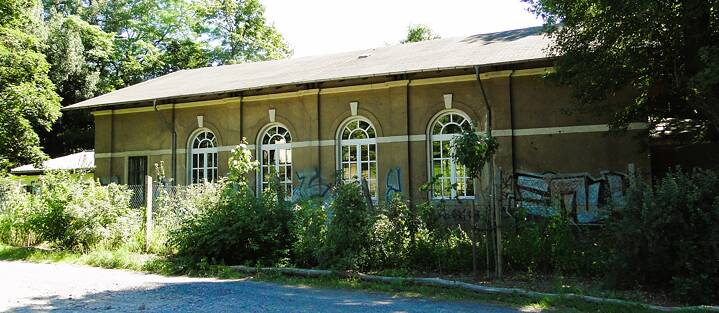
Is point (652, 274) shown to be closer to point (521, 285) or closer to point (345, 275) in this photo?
point (521, 285)

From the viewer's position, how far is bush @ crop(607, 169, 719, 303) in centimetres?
750

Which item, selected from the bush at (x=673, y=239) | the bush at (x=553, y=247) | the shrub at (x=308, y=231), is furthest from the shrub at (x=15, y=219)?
the bush at (x=673, y=239)

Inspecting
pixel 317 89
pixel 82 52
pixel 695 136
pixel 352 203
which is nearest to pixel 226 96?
pixel 317 89

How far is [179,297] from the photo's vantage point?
27.6ft

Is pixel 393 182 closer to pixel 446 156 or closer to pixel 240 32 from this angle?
pixel 446 156

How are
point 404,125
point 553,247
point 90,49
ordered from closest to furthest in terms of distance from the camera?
1. point 553,247
2. point 404,125
3. point 90,49

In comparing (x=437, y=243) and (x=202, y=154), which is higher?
(x=202, y=154)

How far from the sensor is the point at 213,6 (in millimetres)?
39000

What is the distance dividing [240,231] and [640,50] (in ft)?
26.0

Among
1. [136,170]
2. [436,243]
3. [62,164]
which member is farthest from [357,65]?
[62,164]

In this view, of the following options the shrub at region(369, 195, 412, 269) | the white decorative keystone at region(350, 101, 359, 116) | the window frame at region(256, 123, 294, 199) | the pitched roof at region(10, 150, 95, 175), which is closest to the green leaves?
the shrub at region(369, 195, 412, 269)

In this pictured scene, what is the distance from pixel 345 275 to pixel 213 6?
33.2 m

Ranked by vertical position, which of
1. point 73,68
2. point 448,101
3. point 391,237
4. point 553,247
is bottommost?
point 553,247

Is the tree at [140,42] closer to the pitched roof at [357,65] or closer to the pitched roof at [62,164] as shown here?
the pitched roof at [62,164]
